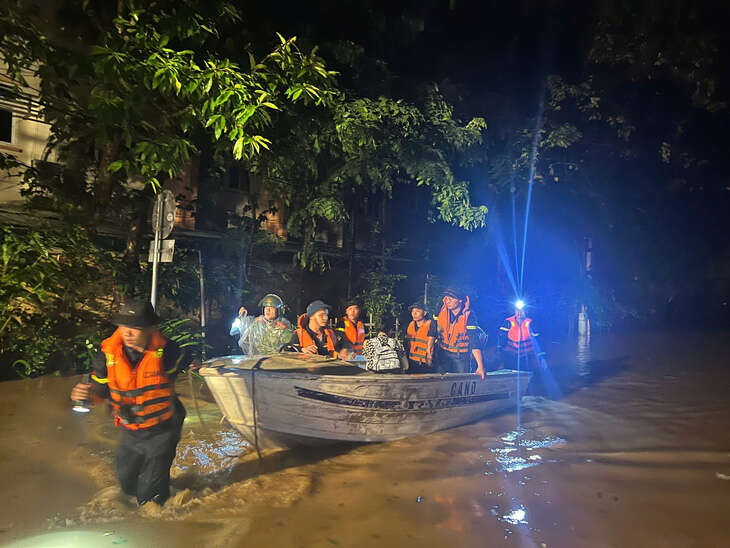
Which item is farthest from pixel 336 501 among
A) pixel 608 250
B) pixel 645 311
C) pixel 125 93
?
pixel 645 311

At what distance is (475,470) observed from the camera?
590cm

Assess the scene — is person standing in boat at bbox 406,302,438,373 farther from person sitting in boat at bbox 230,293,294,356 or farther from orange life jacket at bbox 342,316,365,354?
person sitting in boat at bbox 230,293,294,356

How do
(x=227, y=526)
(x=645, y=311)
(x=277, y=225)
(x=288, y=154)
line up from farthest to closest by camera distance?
(x=645, y=311) < (x=277, y=225) < (x=288, y=154) < (x=227, y=526)

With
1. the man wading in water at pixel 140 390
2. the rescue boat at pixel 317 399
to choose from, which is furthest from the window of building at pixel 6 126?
the man wading in water at pixel 140 390

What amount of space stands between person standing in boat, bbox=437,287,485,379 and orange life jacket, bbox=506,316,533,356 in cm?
248

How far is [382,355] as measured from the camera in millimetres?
6691

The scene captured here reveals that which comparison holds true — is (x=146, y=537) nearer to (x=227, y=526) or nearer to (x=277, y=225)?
(x=227, y=526)

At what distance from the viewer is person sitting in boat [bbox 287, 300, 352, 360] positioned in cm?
741

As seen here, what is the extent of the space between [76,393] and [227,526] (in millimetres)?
1610

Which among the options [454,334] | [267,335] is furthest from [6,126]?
[454,334]

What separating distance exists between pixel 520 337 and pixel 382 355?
456cm

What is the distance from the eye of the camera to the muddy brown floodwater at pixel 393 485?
4242 millimetres

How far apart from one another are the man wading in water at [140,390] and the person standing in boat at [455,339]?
4606 mm

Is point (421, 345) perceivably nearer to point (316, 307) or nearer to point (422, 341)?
point (422, 341)
